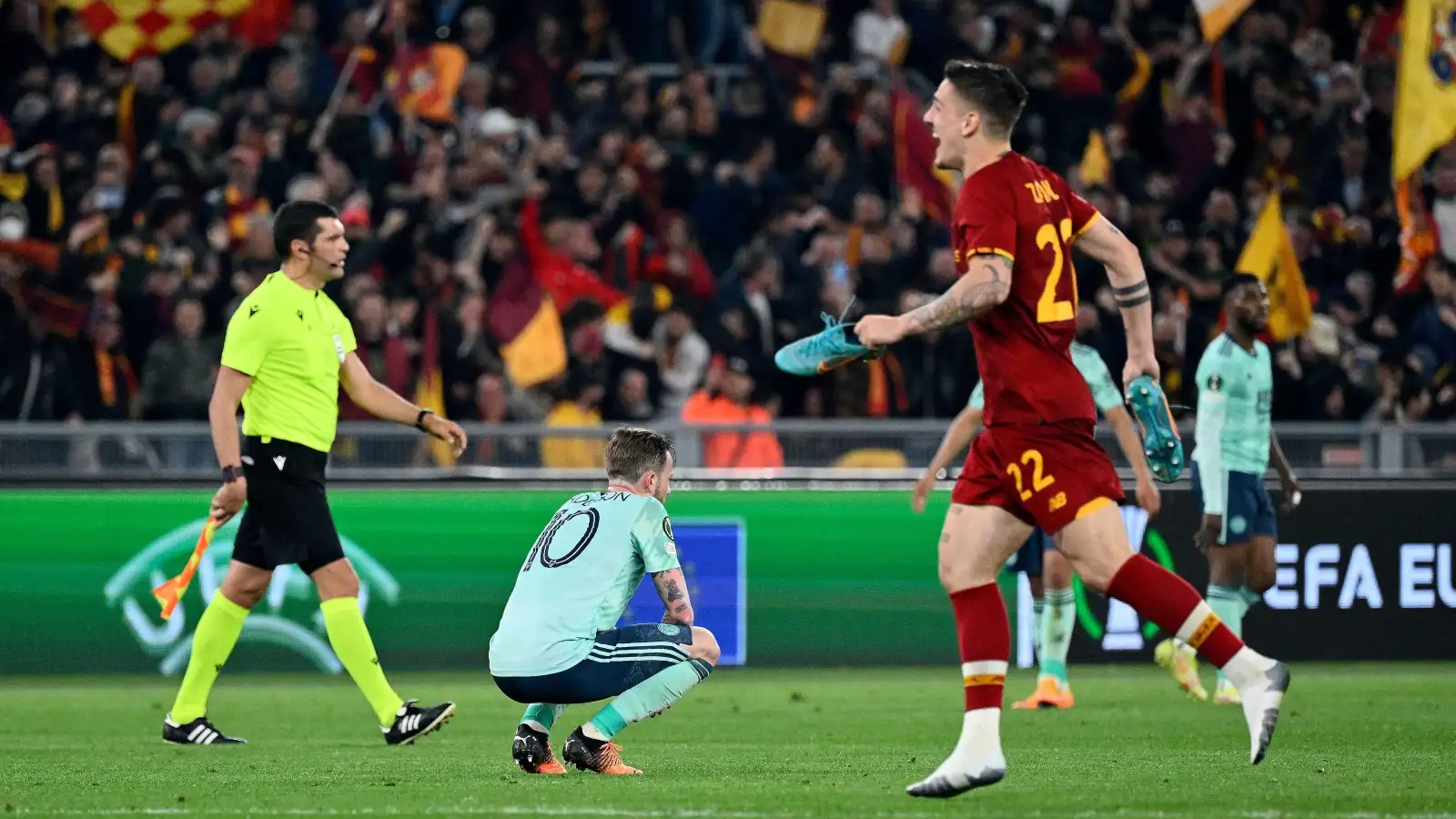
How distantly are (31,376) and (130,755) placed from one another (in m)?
7.06

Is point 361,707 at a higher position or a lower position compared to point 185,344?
lower

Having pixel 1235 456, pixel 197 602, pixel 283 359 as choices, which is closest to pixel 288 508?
pixel 283 359

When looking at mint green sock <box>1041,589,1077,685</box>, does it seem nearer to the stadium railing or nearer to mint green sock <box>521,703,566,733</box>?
the stadium railing

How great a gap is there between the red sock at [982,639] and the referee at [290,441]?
10.2 ft

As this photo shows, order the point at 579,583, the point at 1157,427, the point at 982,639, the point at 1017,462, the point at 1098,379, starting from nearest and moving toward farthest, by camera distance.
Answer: the point at 1017,462 < the point at 982,639 < the point at 1157,427 < the point at 579,583 < the point at 1098,379

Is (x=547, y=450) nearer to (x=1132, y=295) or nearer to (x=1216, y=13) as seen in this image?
(x=1132, y=295)

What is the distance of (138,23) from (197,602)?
22.9 feet

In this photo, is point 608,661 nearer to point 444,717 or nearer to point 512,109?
point 444,717

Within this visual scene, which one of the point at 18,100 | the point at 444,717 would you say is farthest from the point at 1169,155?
the point at 444,717

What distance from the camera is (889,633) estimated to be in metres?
14.6

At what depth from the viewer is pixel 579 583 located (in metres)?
7.52

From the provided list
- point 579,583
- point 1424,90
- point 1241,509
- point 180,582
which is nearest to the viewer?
point 579,583

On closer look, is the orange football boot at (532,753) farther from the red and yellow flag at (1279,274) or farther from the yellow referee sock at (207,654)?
the red and yellow flag at (1279,274)

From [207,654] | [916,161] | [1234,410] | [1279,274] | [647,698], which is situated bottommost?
[207,654]
